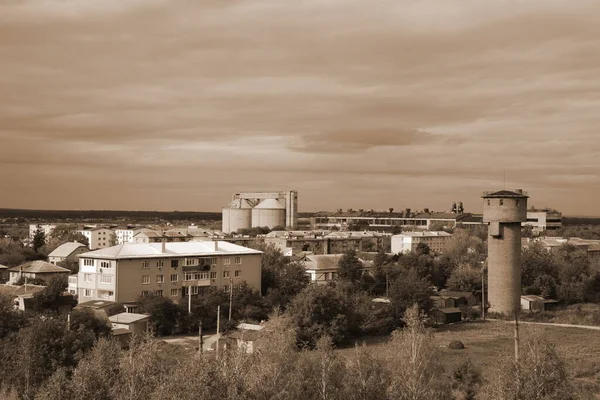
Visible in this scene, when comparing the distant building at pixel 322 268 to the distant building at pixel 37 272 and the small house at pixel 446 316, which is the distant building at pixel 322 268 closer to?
the small house at pixel 446 316

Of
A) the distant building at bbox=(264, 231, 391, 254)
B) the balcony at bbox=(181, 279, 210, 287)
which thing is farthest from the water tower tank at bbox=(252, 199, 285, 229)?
the balcony at bbox=(181, 279, 210, 287)

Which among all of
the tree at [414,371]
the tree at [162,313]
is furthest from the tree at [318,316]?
the tree at [414,371]

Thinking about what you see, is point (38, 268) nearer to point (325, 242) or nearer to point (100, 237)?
point (325, 242)

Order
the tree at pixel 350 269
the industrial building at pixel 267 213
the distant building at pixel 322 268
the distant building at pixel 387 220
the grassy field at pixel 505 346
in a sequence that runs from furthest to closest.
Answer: the distant building at pixel 387 220, the industrial building at pixel 267 213, the distant building at pixel 322 268, the tree at pixel 350 269, the grassy field at pixel 505 346

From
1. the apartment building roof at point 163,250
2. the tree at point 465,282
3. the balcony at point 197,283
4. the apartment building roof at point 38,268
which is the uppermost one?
the apartment building roof at point 163,250

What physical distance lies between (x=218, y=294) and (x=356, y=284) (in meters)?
14.2

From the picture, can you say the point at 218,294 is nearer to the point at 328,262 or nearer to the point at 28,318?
the point at 28,318

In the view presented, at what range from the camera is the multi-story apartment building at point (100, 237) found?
276 feet

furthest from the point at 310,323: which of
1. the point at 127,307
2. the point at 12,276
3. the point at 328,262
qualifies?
the point at 12,276

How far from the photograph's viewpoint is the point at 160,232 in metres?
71.6

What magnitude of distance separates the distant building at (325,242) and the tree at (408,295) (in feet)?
108

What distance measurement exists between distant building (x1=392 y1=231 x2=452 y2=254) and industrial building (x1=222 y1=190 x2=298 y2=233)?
30454mm

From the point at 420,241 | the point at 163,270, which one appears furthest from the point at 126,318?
the point at 420,241

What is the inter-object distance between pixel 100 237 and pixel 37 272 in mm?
42832
